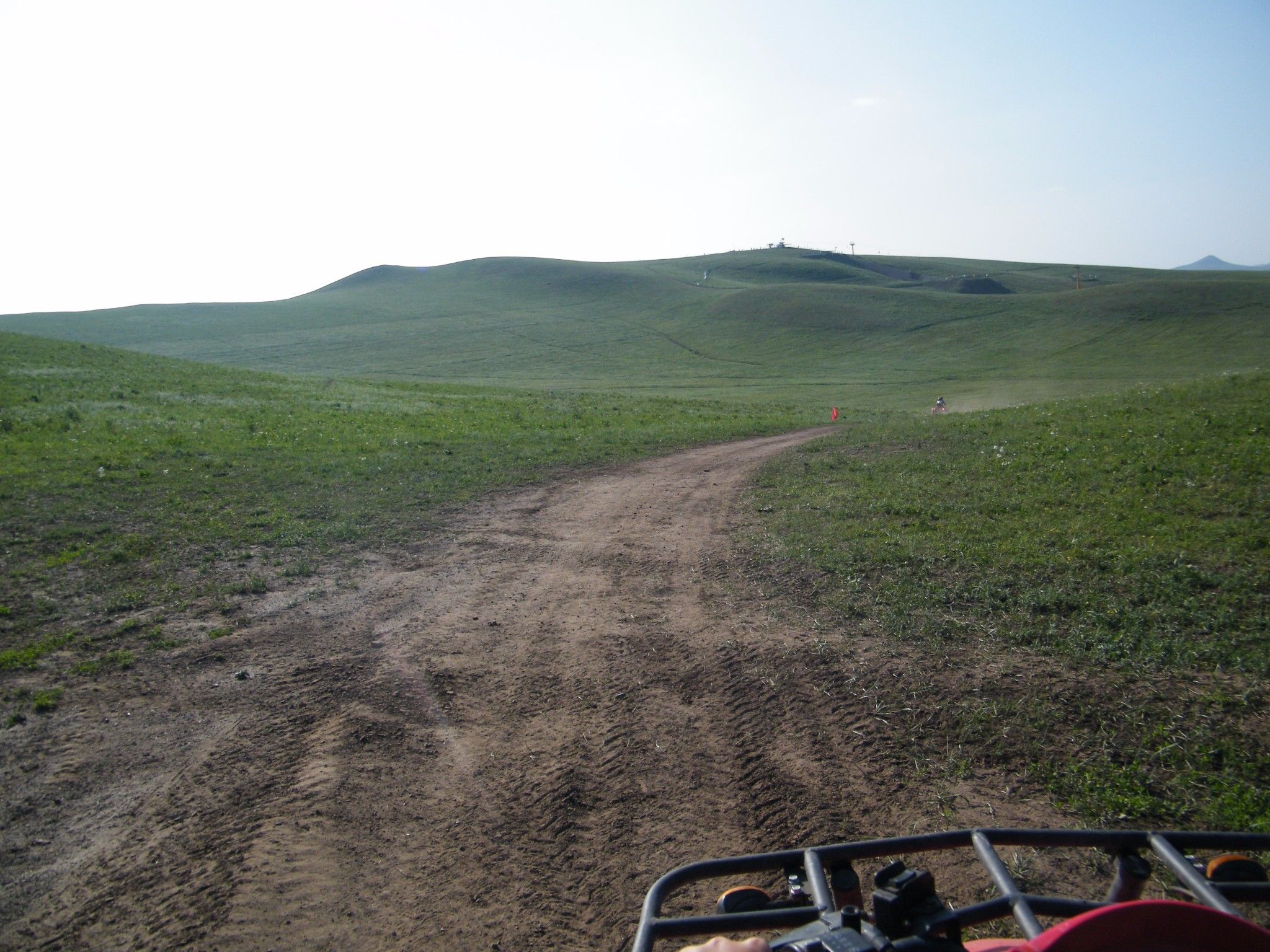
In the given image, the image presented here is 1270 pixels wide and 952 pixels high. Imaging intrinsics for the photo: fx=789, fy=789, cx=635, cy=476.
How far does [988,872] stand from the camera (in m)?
2.46

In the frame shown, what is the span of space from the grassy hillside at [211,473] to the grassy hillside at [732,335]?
20.4 metres

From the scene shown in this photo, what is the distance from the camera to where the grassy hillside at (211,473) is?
→ 8.09 m

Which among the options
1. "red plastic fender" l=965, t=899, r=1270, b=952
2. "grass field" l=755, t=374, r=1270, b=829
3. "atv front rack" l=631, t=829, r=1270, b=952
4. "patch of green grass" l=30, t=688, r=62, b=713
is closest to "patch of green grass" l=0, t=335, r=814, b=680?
"patch of green grass" l=30, t=688, r=62, b=713

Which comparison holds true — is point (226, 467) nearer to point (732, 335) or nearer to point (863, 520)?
point (863, 520)

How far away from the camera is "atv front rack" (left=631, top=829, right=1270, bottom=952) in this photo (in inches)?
86.7

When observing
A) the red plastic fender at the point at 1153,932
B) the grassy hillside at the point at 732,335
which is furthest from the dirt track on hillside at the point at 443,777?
the grassy hillside at the point at 732,335

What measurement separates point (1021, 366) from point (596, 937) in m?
56.5

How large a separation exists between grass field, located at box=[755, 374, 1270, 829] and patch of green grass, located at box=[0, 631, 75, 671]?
678 cm

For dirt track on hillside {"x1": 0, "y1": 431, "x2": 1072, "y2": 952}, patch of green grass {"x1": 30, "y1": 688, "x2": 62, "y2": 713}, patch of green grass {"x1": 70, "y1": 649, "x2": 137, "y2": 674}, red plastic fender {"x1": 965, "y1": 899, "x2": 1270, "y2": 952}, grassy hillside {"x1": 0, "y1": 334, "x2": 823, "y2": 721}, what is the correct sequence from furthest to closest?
grassy hillside {"x1": 0, "y1": 334, "x2": 823, "y2": 721} < patch of green grass {"x1": 70, "y1": 649, "x2": 137, "y2": 674} < patch of green grass {"x1": 30, "y1": 688, "x2": 62, "y2": 713} < dirt track on hillside {"x1": 0, "y1": 431, "x2": 1072, "y2": 952} < red plastic fender {"x1": 965, "y1": 899, "x2": 1270, "y2": 952}

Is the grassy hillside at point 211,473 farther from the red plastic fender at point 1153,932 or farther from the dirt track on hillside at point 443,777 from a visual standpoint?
the red plastic fender at point 1153,932

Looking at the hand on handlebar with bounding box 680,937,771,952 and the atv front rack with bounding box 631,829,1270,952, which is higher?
the hand on handlebar with bounding box 680,937,771,952

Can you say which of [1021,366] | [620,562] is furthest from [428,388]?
[1021,366]

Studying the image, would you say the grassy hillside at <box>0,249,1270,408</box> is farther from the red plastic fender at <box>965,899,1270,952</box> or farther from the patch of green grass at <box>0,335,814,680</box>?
the red plastic fender at <box>965,899,1270,952</box>

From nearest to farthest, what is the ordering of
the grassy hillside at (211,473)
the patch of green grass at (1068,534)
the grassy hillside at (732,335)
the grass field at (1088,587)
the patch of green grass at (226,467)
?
1. the grass field at (1088,587)
2. the patch of green grass at (1068,534)
3. the grassy hillside at (211,473)
4. the patch of green grass at (226,467)
5. the grassy hillside at (732,335)
